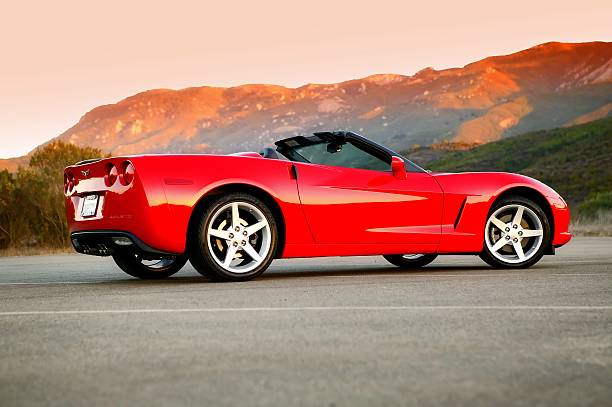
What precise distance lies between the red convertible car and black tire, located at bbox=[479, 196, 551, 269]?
0.01 m

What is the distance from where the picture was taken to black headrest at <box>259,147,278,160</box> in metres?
9.41

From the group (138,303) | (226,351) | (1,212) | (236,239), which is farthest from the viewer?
(1,212)

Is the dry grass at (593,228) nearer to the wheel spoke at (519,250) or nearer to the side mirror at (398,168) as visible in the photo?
the wheel spoke at (519,250)

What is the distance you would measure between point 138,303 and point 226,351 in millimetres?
2401

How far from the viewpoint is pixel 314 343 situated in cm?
502

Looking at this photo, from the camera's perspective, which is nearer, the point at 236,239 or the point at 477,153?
the point at 236,239

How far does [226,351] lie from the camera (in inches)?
190

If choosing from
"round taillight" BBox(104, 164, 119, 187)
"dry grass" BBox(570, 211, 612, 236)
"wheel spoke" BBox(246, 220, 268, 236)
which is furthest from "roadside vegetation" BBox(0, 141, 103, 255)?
"wheel spoke" BBox(246, 220, 268, 236)

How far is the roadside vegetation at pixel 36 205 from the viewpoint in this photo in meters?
24.8

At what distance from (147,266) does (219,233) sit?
1.82 meters

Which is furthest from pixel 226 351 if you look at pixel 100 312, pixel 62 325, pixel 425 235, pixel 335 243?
pixel 425 235

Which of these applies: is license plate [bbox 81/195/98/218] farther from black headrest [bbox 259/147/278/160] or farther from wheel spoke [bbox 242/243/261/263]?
black headrest [bbox 259/147/278/160]

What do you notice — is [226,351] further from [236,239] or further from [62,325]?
[236,239]

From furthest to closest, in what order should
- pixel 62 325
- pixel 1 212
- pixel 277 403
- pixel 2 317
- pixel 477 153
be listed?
pixel 477 153
pixel 1 212
pixel 2 317
pixel 62 325
pixel 277 403
